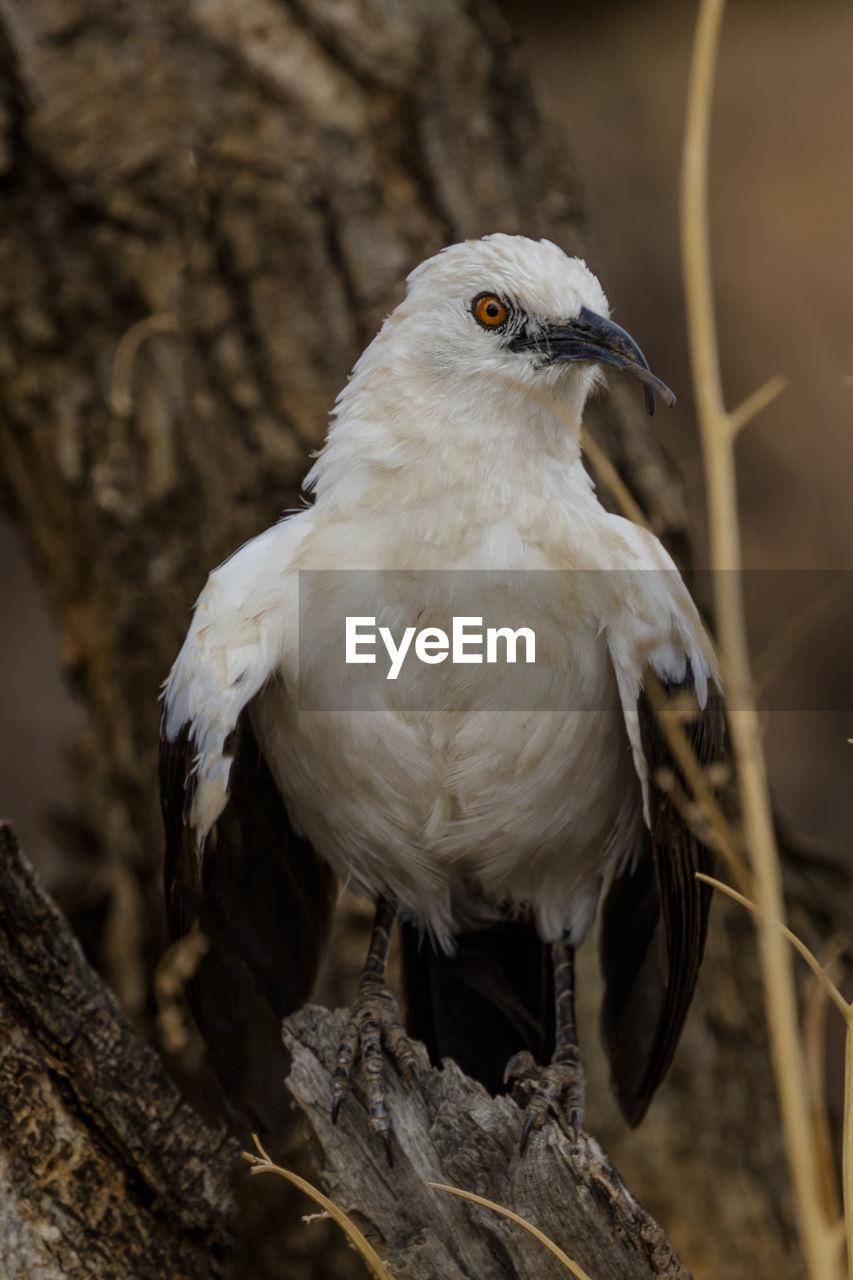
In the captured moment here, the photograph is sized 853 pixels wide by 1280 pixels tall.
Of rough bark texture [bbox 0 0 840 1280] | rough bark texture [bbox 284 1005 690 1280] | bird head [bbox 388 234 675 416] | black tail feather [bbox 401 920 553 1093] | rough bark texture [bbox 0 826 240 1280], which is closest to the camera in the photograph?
rough bark texture [bbox 284 1005 690 1280]

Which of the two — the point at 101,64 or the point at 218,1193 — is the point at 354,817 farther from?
the point at 101,64

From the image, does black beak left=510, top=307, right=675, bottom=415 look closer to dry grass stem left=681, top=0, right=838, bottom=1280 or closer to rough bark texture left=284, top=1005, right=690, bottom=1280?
dry grass stem left=681, top=0, right=838, bottom=1280

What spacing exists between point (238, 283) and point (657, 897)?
240cm

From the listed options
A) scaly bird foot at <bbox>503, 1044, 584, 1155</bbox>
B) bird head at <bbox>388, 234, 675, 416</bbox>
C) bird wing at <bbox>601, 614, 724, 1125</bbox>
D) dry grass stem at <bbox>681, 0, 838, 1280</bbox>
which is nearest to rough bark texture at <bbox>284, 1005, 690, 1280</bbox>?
scaly bird foot at <bbox>503, 1044, 584, 1155</bbox>

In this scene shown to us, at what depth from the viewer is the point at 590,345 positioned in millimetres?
2402

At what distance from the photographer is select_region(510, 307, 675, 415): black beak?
2309 millimetres

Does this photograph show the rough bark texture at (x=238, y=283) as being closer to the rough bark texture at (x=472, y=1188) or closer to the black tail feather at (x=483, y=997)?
the black tail feather at (x=483, y=997)

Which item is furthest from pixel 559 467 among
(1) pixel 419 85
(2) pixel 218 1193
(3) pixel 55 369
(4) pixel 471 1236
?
(3) pixel 55 369

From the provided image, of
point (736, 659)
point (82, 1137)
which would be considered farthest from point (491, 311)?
point (82, 1137)

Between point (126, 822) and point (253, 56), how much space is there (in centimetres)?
257

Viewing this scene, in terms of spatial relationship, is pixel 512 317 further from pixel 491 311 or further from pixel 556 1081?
pixel 556 1081

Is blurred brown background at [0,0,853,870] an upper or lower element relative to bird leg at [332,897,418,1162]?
upper

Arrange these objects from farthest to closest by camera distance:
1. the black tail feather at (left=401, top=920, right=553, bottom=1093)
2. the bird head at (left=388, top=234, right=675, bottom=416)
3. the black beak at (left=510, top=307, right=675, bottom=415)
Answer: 1. the black tail feather at (left=401, top=920, right=553, bottom=1093)
2. the bird head at (left=388, top=234, right=675, bottom=416)
3. the black beak at (left=510, top=307, right=675, bottom=415)

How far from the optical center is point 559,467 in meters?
2.51
